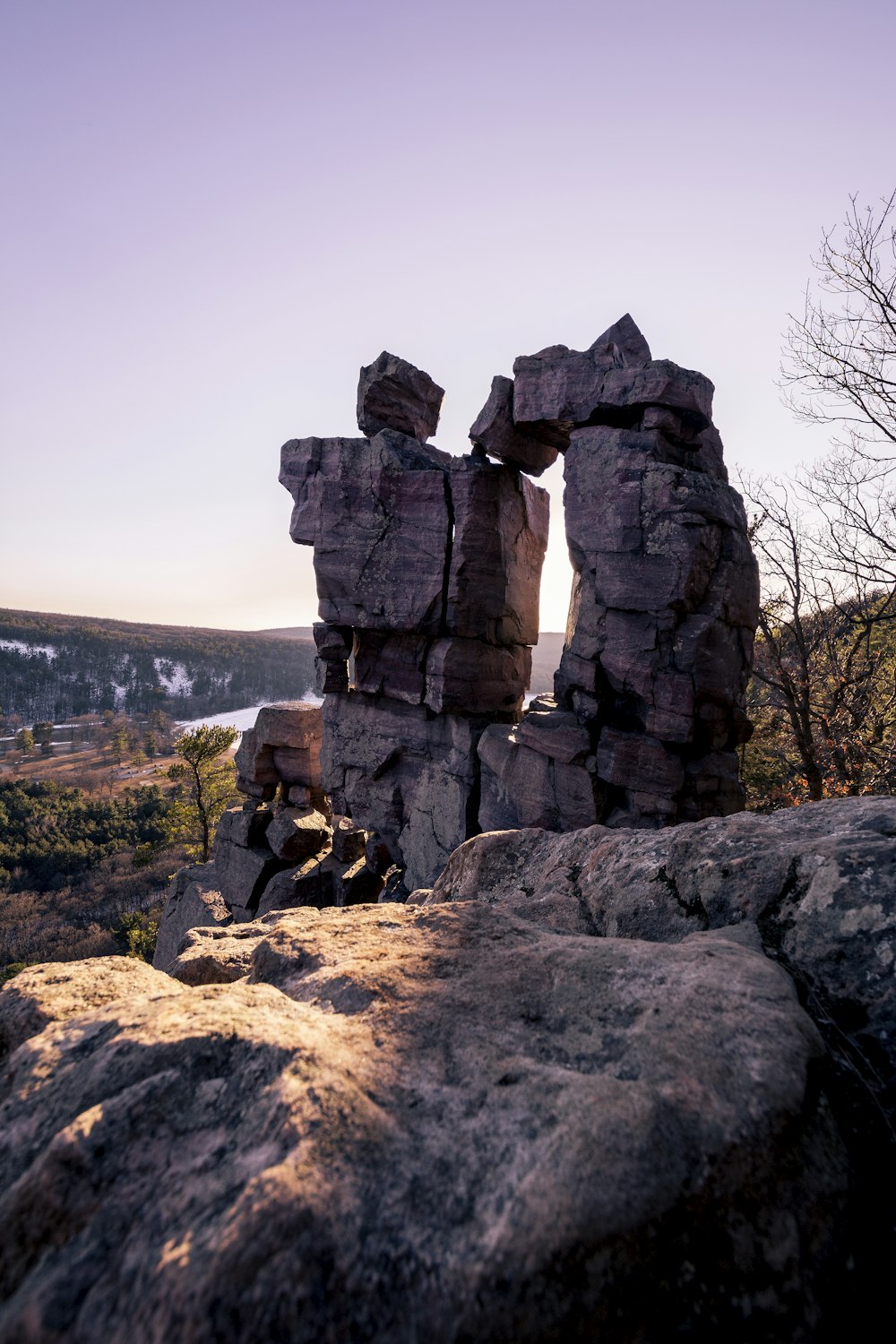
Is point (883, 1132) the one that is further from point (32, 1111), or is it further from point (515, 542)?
point (515, 542)

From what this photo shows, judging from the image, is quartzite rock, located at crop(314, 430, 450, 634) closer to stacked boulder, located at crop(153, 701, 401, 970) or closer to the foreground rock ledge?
stacked boulder, located at crop(153, 701, 401, 970)

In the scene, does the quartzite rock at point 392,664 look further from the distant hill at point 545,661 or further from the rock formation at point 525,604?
the distant hill at point 545,661

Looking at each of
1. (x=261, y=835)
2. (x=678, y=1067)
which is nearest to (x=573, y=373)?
(x=678, y=1067)

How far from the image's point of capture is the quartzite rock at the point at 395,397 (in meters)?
15.6

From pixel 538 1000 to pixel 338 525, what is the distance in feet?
47.3

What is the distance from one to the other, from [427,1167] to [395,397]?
16614 mm

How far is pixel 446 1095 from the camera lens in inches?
74.8

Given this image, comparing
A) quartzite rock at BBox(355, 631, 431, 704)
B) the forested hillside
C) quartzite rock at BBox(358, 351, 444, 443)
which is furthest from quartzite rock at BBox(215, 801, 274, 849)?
the forested hillside

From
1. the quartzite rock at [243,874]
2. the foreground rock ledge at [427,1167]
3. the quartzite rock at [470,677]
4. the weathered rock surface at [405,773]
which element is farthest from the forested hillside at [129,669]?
the foreground rock ledge at [427,1167]

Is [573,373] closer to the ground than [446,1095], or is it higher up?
higher up

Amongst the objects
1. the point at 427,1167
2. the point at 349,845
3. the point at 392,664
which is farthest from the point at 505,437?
the point at 427,1167

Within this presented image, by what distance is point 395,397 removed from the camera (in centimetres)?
1591

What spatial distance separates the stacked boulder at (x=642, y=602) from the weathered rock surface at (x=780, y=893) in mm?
6944

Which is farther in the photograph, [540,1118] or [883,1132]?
[883,1132]
